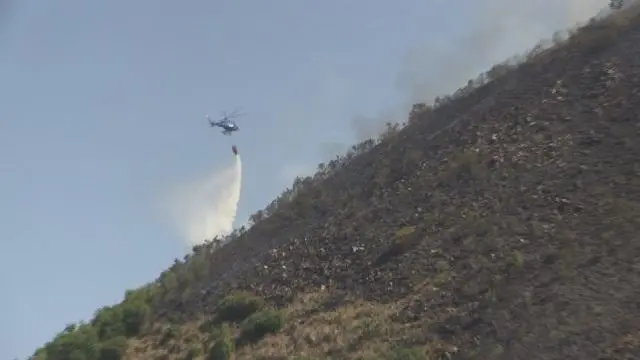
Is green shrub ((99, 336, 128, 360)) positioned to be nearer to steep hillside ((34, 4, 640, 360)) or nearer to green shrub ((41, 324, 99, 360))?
steep hillside ((34, 4, 640, 360))

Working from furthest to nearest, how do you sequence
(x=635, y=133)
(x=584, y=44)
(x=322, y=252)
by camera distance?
(x=584, y=44) < (x=322, y=252) < (x=635, y=133)

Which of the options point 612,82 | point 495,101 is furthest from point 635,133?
point 495,101

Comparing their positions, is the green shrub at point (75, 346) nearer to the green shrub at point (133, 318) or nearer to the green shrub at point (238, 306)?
the green shrub at point (133, 318)

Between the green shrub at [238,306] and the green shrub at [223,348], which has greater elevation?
the green shrub at [238,306]

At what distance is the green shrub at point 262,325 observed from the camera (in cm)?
3447

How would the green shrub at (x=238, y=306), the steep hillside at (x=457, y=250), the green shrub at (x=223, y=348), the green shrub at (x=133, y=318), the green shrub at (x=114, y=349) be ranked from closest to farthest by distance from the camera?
the steep hillside at (x=457, y=250) → the green shrub at (x=223, y=348) → the green shrub at (x=238, y=306) → the green shrub at (x=114, y=349) → the green shrub at (x=133, y=318)

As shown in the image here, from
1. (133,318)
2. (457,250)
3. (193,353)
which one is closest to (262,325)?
(193,353)

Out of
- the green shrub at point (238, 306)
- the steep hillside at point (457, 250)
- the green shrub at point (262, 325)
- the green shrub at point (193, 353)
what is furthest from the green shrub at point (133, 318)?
the green shrub at point (262, 325)

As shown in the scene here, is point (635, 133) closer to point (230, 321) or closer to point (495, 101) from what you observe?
point (495, 101)

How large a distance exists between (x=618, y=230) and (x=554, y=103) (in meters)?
14.0

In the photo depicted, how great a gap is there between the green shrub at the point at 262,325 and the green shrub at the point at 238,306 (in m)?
2.37

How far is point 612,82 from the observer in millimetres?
40750

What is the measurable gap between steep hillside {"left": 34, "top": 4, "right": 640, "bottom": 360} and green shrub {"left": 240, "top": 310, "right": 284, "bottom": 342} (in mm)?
94

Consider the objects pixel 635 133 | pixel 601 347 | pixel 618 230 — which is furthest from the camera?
pixel 635 133
